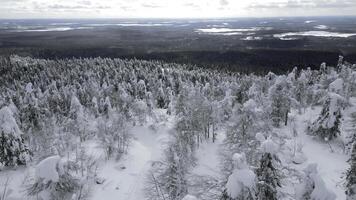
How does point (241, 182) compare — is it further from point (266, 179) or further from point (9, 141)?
point (9, 141)

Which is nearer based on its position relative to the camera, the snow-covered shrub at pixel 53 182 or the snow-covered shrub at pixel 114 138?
the snow-covered shrub at pixel 53 182

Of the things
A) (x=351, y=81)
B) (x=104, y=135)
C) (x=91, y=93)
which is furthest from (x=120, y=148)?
(x=91, y=93)

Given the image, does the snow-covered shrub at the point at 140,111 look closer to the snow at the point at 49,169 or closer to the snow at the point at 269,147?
the snow at the point at 49,169

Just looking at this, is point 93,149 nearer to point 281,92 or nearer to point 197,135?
point 197,135

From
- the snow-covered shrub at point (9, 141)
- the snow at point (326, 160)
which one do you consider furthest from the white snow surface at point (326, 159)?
the snow-covered shrub at point (9, 141)

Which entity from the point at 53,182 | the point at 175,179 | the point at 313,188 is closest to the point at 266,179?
the point at 313,188
